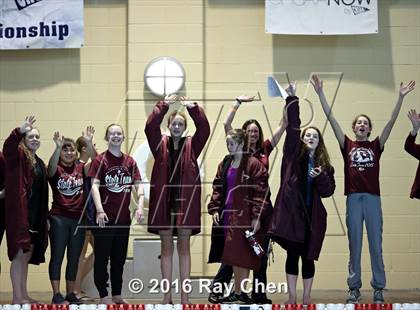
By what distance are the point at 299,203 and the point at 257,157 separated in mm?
610

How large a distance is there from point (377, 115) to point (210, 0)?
2134mm

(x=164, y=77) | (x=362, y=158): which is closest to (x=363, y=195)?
(x=362, y=158)

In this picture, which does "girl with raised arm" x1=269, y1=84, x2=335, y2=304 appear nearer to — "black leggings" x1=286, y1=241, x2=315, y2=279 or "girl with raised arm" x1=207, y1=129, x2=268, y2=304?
"black leggings" x1=286, y1=241, x2=315, y2=279

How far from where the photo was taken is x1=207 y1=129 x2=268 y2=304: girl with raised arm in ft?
25.3

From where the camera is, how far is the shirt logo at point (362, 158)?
8.08m

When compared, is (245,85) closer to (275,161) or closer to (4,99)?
(275,161)

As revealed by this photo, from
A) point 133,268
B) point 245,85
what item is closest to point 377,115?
point 245,85

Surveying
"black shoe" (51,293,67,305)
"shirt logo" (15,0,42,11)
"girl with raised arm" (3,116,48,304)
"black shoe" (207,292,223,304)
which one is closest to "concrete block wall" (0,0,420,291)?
"shirt logo" (15,0,42,11)

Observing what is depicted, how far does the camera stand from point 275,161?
949 cm

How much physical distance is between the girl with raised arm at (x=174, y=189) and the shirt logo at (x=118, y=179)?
0.94 feet

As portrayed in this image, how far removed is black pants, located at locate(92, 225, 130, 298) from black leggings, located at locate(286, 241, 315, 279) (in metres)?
1.41

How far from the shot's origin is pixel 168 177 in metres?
7.66

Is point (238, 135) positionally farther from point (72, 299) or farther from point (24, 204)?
point (72, 299)

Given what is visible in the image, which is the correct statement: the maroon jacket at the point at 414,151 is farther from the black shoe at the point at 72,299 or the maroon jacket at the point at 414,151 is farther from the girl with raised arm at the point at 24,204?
the girl with raised arm at the point at 24,204
